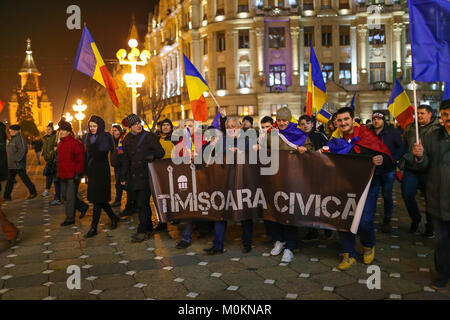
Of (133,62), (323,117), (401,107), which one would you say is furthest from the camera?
(133,62)

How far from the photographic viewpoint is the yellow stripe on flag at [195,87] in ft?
28.3

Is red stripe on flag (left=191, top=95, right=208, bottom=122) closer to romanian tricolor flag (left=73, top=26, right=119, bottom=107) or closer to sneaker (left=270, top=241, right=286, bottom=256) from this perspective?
romanian tricolor flag (left=73, top=26, right=119, bottom=107)

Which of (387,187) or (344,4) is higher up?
(344,4)

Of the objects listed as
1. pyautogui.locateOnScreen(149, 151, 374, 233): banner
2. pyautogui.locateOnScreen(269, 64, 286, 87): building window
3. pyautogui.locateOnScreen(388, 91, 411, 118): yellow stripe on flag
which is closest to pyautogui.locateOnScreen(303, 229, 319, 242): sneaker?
pyautogui.locateOnScreen(149, 151, 374, 233): banner

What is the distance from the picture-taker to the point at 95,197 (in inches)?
292

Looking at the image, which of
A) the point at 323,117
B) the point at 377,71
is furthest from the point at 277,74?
the point at 323,117

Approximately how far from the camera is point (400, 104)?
9648 millimetres

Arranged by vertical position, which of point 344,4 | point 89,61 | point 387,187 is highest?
point 344,4

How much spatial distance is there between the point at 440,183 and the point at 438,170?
0.49 feet

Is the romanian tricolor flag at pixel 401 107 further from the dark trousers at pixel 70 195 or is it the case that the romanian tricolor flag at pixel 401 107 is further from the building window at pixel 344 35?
the building window at pixel 344 35

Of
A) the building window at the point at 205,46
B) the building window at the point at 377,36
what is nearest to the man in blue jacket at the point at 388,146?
the building window at the point at 377,36

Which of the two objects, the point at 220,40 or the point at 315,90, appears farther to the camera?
the point at 220,40

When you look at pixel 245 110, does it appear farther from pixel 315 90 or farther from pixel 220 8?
pixel 315 90

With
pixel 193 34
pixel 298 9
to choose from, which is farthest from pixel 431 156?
pixel 193 34
